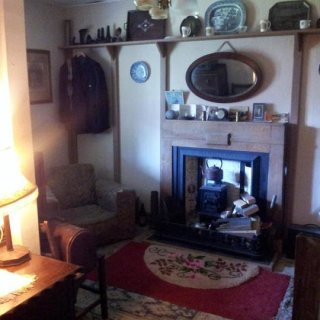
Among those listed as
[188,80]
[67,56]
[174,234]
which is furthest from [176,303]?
[67,56]

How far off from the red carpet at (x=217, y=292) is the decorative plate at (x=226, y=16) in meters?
2.11

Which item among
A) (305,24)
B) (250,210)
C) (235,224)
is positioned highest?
(305,24)

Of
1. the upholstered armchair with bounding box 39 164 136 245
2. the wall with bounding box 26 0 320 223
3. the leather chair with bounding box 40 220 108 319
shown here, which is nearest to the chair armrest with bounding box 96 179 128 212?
the upholstered armchair with bounding box 39 164 136 245

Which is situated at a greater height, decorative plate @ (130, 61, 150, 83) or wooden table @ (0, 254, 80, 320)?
decorative plate @ (130, 61, 150, 83)

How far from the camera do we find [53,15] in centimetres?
409

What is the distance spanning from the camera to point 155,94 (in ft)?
12.9

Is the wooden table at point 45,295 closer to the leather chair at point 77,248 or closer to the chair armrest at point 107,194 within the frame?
the leather chair at point 77,248

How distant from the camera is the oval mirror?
11.2ft

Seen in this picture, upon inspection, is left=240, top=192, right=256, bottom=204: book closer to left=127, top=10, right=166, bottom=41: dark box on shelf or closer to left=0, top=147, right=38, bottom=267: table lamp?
left=127, top=10, right=166, bottom=41: dark box on shelf

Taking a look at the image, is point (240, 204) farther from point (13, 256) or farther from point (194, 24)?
point (13, 256)

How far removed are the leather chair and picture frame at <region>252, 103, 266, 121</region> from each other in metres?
1.89

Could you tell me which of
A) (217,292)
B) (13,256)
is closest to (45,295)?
(13,256)

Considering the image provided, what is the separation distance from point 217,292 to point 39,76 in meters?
2.73

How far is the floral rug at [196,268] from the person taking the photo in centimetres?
294
